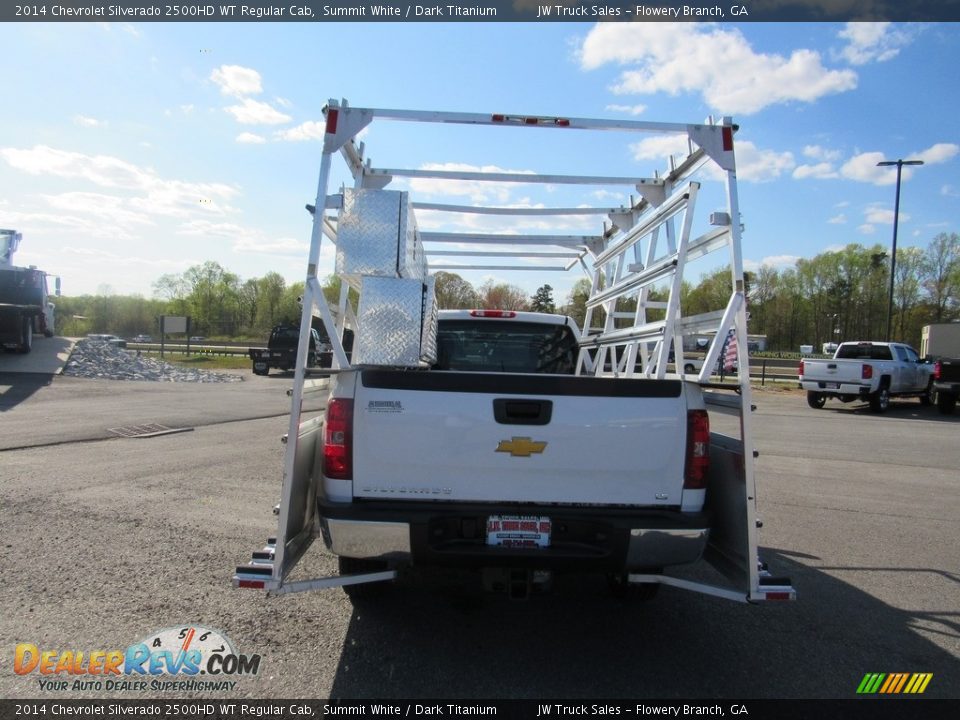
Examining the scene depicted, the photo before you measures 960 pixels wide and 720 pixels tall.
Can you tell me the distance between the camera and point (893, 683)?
3434 mm

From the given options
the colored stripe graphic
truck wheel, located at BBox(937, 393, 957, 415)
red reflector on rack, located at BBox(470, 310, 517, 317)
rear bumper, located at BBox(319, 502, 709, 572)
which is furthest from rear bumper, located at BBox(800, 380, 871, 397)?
rear bumper, located at BBox(319, 502, 709, 572)

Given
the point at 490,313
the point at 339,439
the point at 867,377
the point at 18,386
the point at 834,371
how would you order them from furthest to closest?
the point at 834,371 → the point at 867,377 → the point at 18,386 → the point at 490,313 → the point at 339,439

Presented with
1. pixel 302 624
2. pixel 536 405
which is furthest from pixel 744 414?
pixel 302 624

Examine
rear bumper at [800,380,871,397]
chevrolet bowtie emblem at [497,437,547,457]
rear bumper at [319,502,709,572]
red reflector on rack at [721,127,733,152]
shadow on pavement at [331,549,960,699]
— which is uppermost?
red reflector on rack at [721,127,733,152]

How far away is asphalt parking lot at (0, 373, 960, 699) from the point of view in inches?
132

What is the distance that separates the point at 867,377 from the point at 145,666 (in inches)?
794

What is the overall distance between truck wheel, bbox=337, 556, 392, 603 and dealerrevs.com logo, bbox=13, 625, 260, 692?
24.6 inches

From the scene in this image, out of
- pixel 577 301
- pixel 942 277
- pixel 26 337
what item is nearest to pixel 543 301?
pixel 577 301

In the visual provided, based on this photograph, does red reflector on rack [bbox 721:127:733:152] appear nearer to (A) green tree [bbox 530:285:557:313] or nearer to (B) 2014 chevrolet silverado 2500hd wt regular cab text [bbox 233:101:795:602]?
(B) 2014 chevrolet silverado 2500hd wt regular cab text [bbox 233:101:795:602]

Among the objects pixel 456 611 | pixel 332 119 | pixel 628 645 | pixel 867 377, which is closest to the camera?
pixel 332 119

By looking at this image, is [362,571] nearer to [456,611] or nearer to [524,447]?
[456,611]

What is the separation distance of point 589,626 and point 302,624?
1690 millimetres

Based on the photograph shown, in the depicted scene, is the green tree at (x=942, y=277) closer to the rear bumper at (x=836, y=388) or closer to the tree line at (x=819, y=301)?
the tree line at (x=819, y=301)

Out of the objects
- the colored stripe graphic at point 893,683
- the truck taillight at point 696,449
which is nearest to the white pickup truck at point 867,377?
the colored stripe graphic at point 893,683
